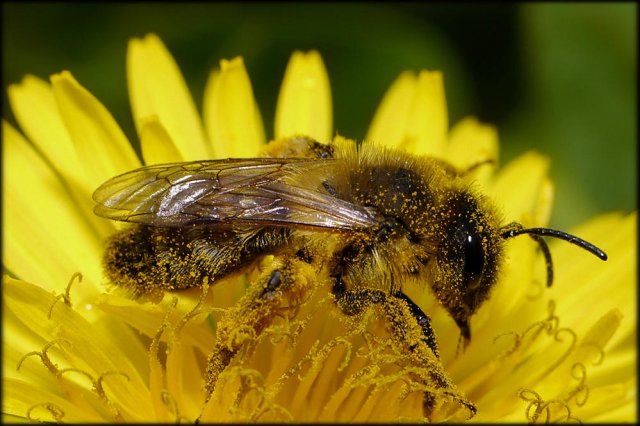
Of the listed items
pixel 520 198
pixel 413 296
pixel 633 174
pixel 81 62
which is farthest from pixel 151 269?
pixel 633 174

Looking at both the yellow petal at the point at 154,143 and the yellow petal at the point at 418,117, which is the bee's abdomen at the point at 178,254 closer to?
the yellow petal at the point at 154,143

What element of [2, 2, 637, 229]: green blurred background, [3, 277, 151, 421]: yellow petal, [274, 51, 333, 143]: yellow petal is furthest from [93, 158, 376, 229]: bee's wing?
[2, 2, 637, 229]: green blurred background

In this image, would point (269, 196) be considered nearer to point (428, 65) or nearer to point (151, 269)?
point (151, 269)

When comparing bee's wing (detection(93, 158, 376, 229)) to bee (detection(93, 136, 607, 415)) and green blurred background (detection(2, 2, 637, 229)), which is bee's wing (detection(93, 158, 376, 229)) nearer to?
bee (detection(93, 136, 607, 415))

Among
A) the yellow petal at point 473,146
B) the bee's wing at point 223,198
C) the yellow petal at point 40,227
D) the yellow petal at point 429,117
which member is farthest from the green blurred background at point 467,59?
the bee's wing at point 223,198

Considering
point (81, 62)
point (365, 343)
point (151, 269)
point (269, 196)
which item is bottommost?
point (365, 343)

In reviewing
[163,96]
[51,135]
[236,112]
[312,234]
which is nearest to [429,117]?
[236,112]

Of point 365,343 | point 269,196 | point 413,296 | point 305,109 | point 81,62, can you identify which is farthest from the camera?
point 81,62
